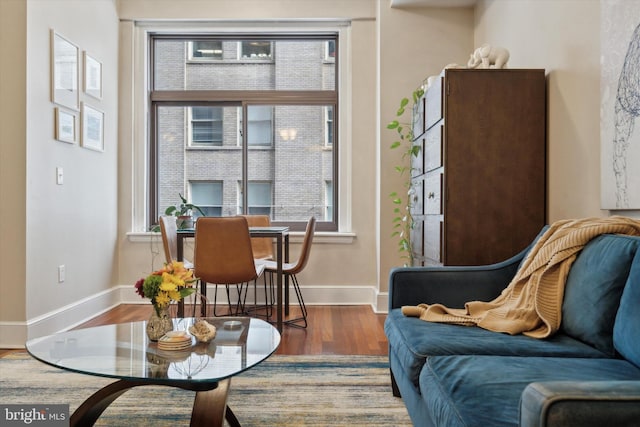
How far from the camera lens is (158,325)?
5.50 ft

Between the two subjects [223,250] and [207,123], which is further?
[207,123]

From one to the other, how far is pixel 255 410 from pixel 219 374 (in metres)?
0.73

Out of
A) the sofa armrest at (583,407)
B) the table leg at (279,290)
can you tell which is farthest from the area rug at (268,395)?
the sofa armrest at (583,407)

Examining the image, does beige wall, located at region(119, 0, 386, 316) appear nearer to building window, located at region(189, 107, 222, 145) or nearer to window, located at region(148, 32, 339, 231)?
window, located at region(148, 32, 339, 231)

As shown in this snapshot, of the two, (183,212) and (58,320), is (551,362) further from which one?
(183,212)

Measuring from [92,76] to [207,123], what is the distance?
1.11 meters

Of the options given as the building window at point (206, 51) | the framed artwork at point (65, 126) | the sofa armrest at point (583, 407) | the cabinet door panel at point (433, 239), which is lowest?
the sofa armrest at point (583, 407)

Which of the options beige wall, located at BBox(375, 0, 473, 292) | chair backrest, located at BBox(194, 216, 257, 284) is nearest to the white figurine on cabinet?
beige wall, located at BBox(375, 0, 473, 292)

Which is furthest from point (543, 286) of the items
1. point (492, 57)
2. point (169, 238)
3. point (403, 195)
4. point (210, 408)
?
point (169, 238)

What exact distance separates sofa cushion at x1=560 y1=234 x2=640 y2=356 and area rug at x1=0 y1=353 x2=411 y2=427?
0.77 metres

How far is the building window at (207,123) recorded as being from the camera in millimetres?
4543

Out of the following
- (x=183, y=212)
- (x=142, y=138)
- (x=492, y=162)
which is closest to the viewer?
(x=492, y=162)

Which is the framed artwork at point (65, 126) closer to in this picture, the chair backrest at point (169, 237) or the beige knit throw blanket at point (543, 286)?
the chair backrest at point (169, 237)

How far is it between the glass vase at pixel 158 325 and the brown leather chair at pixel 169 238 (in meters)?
1.81
